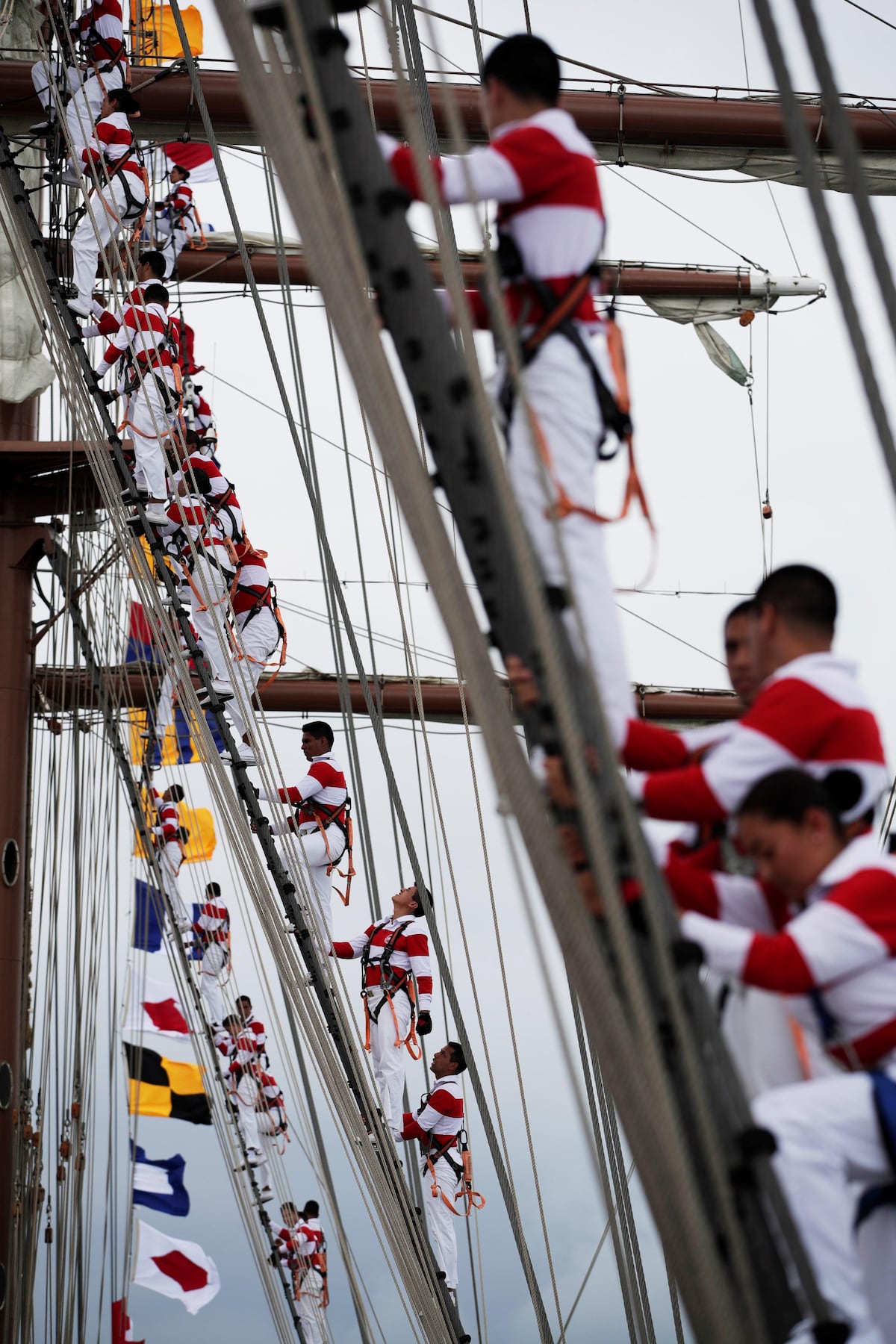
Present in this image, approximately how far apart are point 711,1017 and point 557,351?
0.91 meters

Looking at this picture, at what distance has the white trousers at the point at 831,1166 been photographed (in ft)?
5.90

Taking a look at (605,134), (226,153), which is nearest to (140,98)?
(226,153)

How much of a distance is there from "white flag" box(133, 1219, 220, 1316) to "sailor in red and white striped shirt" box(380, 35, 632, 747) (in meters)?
10.4

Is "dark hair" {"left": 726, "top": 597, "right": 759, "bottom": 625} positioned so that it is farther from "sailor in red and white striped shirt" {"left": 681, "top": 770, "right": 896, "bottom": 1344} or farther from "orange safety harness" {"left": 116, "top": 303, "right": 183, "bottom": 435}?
"orange safety harness" {"left": 116, "top": 303, "right": 183, "bottom": 435}

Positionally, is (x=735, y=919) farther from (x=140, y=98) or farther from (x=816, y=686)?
(x=140, y=98)

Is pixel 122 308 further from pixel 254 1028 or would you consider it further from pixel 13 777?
pixel 254 1028

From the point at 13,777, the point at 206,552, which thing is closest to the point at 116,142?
the point at 206,552

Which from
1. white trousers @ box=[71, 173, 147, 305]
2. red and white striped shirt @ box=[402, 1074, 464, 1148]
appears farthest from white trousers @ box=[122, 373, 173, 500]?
red and white striped shirt @ box=[402, 1074, 464, 1148]

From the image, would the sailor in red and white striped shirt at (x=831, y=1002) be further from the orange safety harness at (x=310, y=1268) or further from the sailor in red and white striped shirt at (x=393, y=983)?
the orange safety harness at (x=310, y=1268)

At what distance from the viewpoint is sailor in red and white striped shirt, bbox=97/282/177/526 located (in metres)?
7.41

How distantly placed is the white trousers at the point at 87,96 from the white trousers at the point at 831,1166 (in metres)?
7.01

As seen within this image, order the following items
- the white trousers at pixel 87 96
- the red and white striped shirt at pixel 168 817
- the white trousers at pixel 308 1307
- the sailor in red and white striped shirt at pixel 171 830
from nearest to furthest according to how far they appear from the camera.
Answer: the white trousers at pixel 87 96 < the sailor in red and white striped shirt at pixel 171 830 < the white trousers at pixel 308 1307 < the red and white striped shirt at pixel 168 817

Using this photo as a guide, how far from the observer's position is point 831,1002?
1895 millimetres

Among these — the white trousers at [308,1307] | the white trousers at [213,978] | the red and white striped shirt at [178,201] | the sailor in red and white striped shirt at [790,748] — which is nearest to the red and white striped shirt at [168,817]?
the white trousers at [213,978]
